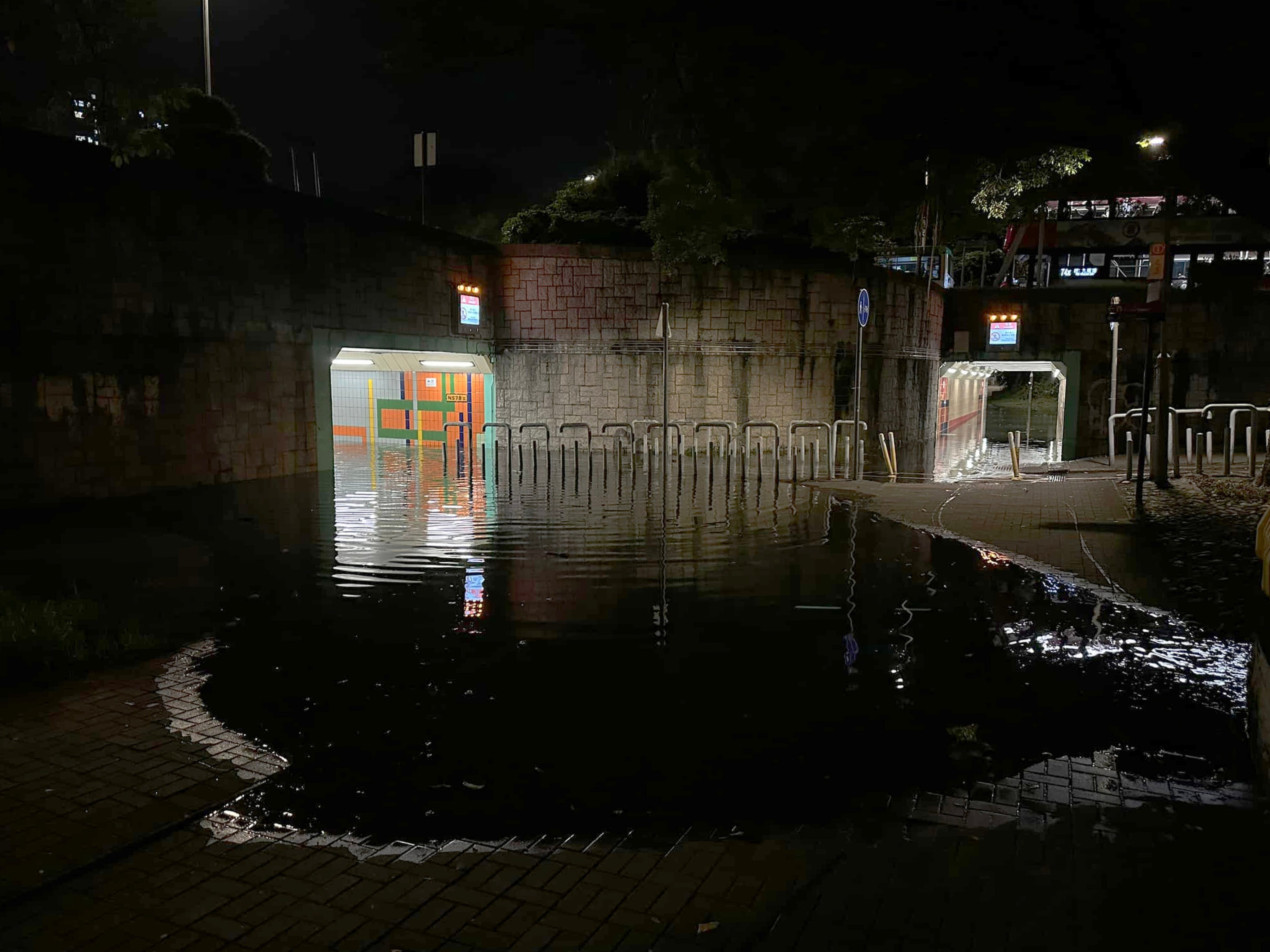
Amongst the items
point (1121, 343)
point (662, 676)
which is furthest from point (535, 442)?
point (1121, 343)

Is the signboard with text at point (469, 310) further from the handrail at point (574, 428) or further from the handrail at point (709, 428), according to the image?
the handrail at point (709, 428)

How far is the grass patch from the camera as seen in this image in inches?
207

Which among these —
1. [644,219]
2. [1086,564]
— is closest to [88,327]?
[1086,564]

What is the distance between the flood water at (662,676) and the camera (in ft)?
13.0

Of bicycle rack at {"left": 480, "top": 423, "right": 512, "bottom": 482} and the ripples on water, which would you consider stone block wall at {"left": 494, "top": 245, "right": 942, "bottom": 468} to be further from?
the ripples on water

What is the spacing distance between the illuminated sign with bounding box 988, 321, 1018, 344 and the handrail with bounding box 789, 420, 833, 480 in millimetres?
6699

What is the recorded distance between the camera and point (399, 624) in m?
6.50

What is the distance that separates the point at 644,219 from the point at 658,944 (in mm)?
21978

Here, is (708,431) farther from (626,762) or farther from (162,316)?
(626,762)

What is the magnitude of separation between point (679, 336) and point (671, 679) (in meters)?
16.3

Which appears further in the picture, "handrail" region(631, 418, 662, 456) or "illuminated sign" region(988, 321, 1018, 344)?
"illuminated sign" region(988, 321, 1018, 344)

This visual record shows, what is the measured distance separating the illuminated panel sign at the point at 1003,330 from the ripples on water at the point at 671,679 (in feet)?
55.2

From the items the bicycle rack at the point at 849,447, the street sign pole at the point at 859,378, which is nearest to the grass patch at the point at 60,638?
the street sign pole at the point at 859,378

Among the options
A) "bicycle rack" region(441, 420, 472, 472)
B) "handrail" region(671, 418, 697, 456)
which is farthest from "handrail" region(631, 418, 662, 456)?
"bicycle rack" region(441, 420, 472, 472)
